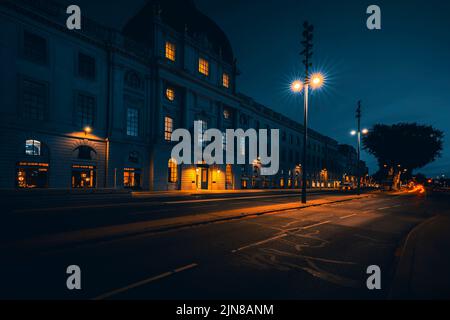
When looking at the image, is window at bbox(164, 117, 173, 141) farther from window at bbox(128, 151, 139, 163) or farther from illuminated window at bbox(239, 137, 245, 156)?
illuminated window at bbox(239, 137, 245, 156)

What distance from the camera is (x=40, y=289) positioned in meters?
4.49

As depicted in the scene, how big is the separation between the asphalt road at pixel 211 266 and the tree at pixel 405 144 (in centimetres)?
6366

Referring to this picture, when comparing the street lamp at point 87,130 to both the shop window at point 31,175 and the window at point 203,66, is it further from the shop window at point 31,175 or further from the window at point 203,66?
the window at point 203,66

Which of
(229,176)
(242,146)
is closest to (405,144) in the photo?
(242,146)

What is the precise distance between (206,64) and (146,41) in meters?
10.2

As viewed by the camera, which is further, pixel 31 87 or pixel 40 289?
pixel 31 87

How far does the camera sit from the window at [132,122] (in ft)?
95.2

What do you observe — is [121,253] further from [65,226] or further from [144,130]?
[144,130]

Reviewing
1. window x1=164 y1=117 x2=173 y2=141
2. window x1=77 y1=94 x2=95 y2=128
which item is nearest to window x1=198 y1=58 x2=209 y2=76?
window x1=164 y1=117 x2=173 y2=141

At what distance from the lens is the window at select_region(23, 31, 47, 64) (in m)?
20.8

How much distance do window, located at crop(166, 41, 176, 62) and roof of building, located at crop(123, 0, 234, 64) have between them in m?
2.46

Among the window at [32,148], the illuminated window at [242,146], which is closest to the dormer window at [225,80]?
the illuminated window at [242,146]
